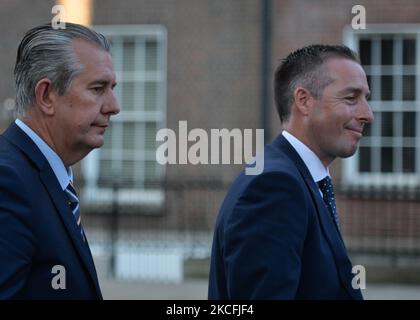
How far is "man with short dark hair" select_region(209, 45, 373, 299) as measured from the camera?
270 centimetres

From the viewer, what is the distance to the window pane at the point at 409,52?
42.8ft

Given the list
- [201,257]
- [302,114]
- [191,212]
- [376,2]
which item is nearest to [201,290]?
[201,257]

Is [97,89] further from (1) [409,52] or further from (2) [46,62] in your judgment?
(1) [409,52]

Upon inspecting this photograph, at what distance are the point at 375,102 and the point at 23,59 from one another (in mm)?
10918

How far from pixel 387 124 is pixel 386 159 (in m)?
0.52

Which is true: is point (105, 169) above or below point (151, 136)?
below

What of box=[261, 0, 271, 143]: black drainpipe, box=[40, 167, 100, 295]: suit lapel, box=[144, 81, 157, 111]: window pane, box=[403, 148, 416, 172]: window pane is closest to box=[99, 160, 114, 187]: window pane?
box=[144, 81, 157, 111]: window pane

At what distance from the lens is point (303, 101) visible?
3.16 metres

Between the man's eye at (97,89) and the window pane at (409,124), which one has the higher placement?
the window pane at (409,124)

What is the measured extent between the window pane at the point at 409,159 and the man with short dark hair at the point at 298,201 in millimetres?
10088

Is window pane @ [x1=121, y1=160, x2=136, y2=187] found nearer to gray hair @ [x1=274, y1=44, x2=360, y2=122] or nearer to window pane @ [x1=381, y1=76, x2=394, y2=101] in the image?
window pane @ [x1=381, y1=76, x2=394, y2=101]

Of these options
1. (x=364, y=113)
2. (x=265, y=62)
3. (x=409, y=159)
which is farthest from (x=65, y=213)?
(x=409, y=159)

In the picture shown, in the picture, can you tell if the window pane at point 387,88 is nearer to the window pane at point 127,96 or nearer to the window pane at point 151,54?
the window pane at point 151,54

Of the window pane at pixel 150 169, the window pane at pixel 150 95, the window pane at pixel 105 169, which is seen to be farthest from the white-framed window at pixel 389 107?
the window pane at pixel 105 169
